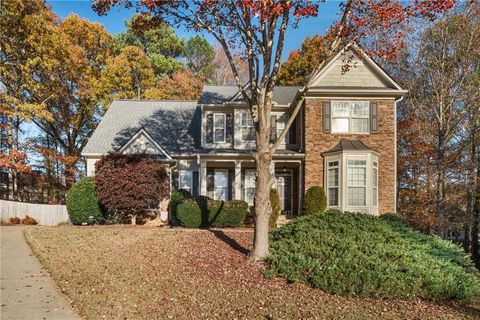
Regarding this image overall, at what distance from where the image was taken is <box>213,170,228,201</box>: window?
20.5 meters

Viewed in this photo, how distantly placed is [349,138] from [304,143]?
197 centimetres

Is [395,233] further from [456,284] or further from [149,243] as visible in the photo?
[149,243]

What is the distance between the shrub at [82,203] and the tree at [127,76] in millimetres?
14004

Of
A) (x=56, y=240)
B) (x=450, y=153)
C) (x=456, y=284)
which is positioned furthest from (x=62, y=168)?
(x=456, y=284)

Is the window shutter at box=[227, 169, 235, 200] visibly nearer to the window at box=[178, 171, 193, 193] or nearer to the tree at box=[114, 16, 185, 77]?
the window at box=[178, 171, 193, 193]

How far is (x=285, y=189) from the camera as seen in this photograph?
2070 centimetres

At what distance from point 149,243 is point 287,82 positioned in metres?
23.0

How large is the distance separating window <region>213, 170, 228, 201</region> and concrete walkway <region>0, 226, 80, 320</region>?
10029 mm

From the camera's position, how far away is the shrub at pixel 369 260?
785cm

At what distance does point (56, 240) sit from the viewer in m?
13.1

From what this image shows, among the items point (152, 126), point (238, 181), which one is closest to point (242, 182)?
point (238, 181)

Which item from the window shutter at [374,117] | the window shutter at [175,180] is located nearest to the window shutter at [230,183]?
the window shutter at [175,180]

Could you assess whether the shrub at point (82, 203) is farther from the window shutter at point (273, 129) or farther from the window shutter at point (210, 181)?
the window shutter at point (273, 129)

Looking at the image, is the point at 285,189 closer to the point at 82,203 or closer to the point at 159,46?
the point at 82,203
